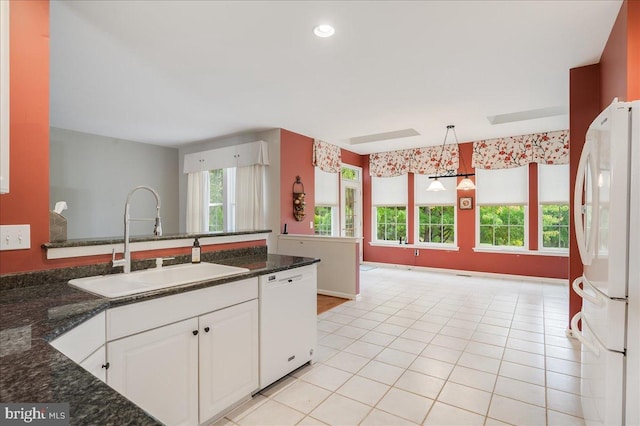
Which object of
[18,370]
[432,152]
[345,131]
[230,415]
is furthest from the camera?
[432,152]

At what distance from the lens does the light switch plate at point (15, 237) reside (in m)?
1.55

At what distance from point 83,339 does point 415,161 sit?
6415 millimetres

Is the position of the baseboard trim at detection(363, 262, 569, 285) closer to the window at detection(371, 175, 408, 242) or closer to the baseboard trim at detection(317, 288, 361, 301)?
the window at detection(371, 175, 408, 242)

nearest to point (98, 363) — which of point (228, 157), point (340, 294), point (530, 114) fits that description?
point (340, 294)

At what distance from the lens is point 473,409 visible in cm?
209

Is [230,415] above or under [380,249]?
under

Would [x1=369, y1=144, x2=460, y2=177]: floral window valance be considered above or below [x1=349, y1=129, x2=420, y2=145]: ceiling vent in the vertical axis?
below

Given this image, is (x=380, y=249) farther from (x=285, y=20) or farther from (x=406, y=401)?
(x=285, y=20)

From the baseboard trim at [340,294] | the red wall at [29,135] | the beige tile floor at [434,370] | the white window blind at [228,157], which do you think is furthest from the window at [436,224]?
the red wall at [29,135]

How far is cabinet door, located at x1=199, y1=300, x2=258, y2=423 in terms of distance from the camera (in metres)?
1.83

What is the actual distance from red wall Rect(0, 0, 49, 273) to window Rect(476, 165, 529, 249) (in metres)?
6.49

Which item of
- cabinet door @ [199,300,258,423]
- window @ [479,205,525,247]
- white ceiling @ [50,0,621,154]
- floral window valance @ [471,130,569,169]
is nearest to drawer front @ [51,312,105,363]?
cabinet door @ [199,300,258,423]

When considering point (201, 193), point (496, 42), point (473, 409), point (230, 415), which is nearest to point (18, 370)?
point (230, 415)

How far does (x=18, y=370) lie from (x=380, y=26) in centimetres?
268
